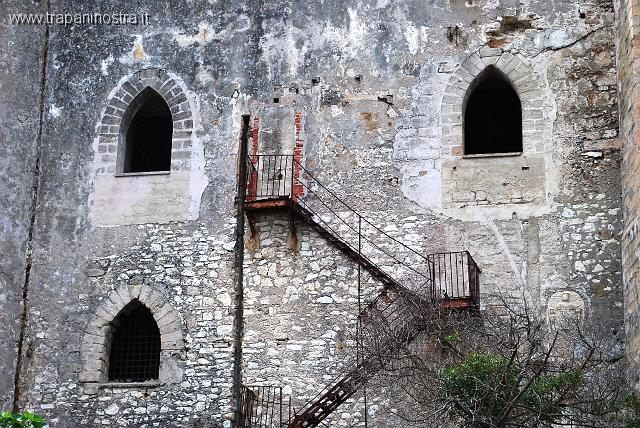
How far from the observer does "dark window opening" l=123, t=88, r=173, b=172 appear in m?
17.2

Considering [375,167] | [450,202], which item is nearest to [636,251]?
[450,202]

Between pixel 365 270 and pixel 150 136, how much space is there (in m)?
4.03

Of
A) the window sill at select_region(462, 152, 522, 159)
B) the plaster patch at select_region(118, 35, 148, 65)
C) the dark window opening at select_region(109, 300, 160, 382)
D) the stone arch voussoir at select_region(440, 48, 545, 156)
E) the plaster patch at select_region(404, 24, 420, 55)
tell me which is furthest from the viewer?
the plaster patch at select_region(118, 35, 148, 65)

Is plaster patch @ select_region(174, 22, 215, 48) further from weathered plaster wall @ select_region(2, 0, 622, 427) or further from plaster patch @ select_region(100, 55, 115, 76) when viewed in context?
plaster patch @ select_region(100, 55, 115, 76)

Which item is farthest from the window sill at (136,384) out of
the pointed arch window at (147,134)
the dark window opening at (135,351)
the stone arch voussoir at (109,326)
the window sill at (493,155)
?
the window sill at (493,155)

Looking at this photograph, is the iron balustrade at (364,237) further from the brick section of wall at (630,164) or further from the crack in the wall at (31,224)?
the crack in the wall at (31,224)

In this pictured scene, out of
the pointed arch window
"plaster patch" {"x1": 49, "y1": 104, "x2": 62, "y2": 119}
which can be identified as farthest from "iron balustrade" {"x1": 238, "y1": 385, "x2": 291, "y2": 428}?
"plaster patch" {"x1": 49, "y1": 104, "x2": 62, "y2": 119}

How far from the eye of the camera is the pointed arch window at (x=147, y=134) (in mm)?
17078

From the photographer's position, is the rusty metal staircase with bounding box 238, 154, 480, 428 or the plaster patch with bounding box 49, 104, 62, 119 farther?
the plaster patch with bounding box 49, 104, 62, 119

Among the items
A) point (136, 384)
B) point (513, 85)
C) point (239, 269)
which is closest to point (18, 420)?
point (136, 384)

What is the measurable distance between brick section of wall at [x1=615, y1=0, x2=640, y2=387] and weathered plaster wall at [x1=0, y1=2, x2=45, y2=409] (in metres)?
7.87

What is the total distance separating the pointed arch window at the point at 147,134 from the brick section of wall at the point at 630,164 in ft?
20.7

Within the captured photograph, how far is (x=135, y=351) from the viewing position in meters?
16.2

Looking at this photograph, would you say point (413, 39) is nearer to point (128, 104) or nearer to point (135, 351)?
point (128, 104)
